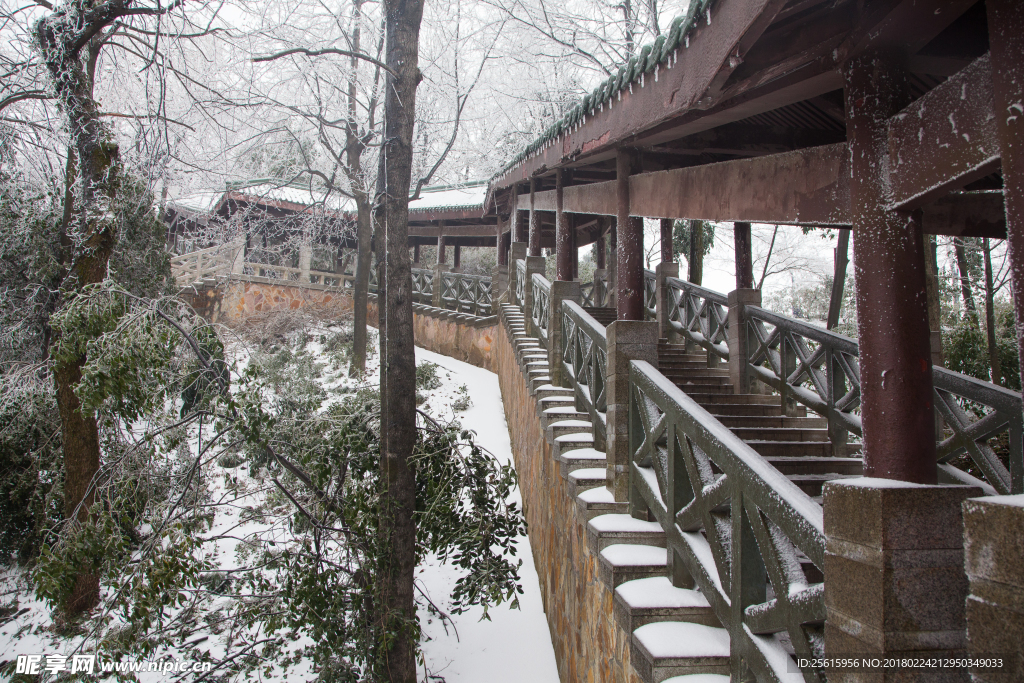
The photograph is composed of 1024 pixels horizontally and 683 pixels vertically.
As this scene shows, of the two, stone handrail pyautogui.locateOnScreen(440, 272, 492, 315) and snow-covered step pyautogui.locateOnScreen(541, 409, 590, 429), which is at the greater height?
stone handrail pyautogui.locateOnScreen(440, 272, 492, 315)

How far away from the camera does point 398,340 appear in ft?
15.1

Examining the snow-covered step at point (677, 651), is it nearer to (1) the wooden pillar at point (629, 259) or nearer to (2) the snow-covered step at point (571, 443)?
(2) the snow-covered step at point (571, 443)

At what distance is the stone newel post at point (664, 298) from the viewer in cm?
793

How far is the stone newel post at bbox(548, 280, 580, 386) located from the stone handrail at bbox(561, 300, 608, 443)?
0.07 meters

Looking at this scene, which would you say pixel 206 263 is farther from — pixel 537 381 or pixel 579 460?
pixel 579 460

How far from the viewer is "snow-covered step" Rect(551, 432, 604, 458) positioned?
4.30 m

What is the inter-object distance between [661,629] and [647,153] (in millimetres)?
3948

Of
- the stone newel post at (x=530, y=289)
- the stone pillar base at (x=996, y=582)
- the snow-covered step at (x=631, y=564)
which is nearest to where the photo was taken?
the stone pillar base at (x=996, y=582)

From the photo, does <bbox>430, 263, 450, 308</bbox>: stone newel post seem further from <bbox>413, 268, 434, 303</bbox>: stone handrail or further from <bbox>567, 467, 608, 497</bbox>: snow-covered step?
<bbox>567, 467, 608, 497</bbox>: snow-covered step

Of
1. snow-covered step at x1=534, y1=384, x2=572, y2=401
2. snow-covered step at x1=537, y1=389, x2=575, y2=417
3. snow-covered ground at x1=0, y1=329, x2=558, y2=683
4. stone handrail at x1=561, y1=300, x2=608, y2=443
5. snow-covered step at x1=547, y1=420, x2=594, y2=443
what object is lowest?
snow-covered ground at x1=0, y1=329, x2=558, y2=683

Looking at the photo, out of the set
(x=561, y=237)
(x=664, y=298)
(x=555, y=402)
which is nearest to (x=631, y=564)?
(x=555, y=402)

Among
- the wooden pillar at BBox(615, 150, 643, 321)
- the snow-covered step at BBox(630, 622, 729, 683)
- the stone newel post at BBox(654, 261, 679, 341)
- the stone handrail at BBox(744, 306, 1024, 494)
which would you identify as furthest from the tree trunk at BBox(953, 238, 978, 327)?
the snow-covered step at BBox(630, 622, 729, 683)

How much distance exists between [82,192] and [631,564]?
20.2ft

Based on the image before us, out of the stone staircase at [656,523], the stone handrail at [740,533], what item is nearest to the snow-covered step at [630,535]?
the stone staircase at [656,523]
